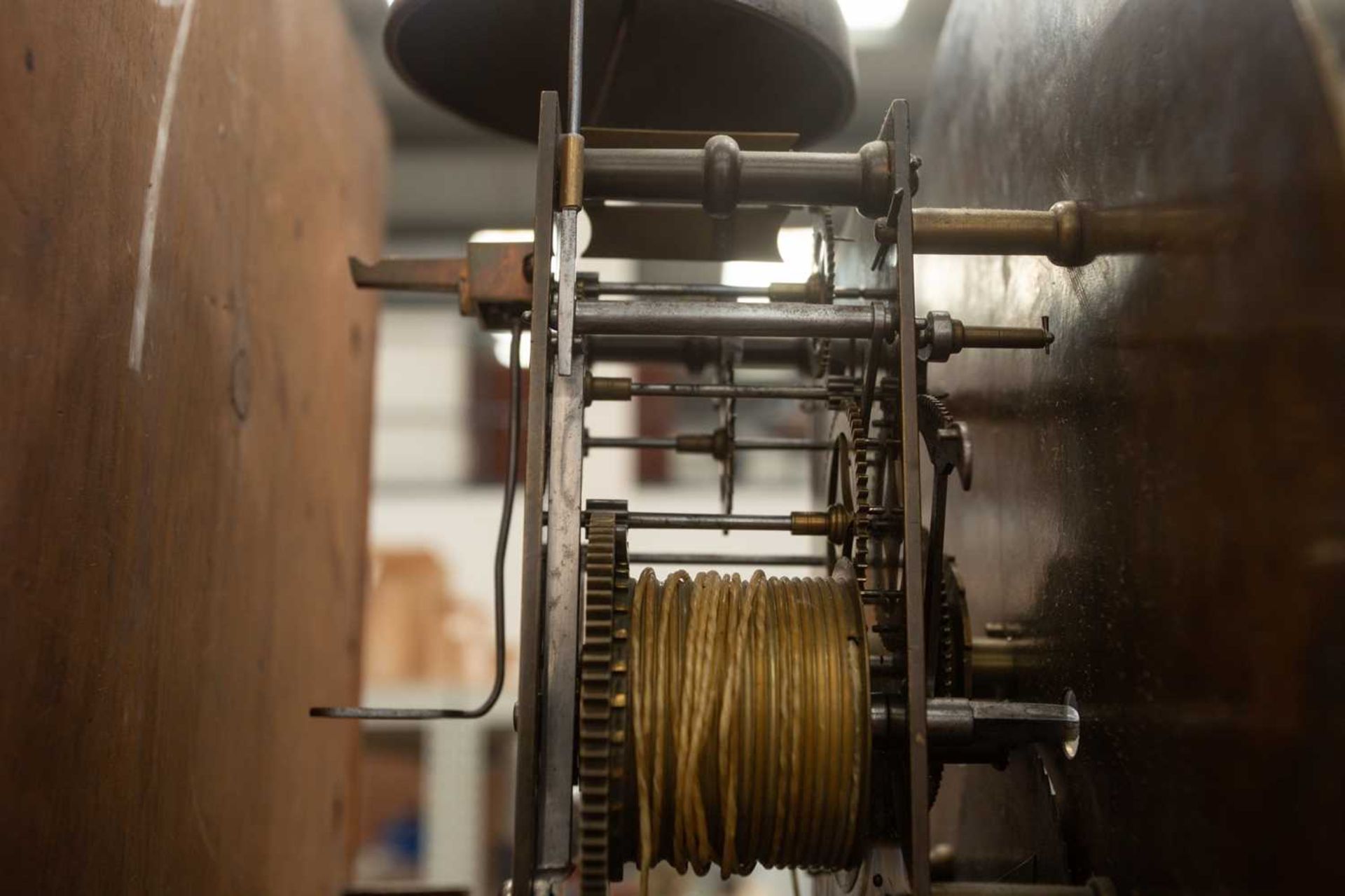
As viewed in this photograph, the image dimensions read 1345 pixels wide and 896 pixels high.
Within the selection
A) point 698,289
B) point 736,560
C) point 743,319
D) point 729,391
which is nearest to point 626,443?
point 736,560

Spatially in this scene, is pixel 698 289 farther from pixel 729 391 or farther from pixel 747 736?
pixel 747 736

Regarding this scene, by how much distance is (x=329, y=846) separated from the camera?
85.0 inches

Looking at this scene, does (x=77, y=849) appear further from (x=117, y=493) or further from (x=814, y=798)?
(x=814, y=798)

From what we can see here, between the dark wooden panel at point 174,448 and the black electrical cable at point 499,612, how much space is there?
9.0 inches

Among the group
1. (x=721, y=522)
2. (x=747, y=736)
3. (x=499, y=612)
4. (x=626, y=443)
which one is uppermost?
(x=626, y=443)

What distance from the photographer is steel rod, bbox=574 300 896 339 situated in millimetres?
1196

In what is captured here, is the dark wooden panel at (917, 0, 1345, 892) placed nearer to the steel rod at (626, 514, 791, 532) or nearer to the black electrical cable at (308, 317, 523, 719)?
the steel rod at (626, 514, 791, 532)

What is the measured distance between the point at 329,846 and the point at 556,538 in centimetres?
129

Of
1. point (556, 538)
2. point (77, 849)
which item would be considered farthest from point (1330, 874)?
point (77, 849)

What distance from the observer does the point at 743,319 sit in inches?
47.3

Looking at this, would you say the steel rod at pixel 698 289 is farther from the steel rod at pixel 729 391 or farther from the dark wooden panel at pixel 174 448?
the dark wooden panel at pixel 174 448

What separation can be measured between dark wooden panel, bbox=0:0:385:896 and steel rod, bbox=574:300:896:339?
51 cm

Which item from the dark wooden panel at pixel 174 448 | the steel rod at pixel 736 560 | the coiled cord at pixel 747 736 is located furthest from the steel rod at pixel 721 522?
the dark wooden panel at pixel 174 448

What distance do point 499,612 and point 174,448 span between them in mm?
438
